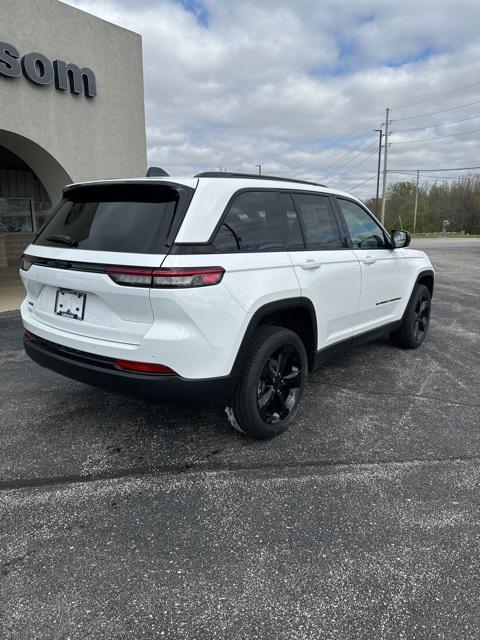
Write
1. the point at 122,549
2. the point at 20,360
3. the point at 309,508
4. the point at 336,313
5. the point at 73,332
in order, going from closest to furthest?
the point at 122,549, the point at 309,508, the point at 73,332, the point at 336,313, the point at 20,360

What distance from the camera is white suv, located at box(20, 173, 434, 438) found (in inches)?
96.7

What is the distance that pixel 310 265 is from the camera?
328 cm

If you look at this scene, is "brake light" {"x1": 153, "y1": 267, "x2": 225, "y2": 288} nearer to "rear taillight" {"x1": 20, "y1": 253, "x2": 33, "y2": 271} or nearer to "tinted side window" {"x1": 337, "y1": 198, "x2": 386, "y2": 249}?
"rear taillight" {"x1": 20, "y1": 253, "x2": 33, "y2": 271}

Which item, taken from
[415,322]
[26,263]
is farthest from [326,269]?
[415,322]

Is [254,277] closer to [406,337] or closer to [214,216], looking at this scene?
[214,216]

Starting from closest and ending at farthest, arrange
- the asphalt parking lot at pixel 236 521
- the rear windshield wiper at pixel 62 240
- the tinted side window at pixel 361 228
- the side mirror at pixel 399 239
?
1. the asphalt parking lot at pixel 236 521
2. the rear windshield wiper at pixel 62 240
3. the tinted side window at pixel 361 228
4. the side mirror at pixel 399 239

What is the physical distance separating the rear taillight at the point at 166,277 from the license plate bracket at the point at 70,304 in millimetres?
360

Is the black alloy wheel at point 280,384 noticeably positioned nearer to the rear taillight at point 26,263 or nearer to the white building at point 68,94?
the rear taillight at point 26,263

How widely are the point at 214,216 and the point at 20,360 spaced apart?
Result: 3.47m

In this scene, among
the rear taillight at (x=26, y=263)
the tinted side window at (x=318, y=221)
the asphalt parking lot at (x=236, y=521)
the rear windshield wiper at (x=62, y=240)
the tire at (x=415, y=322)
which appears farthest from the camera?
the tire at (x=415, y=322)

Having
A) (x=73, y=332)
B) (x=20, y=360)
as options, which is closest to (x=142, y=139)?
(x=20, y=360)

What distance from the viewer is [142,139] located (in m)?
9.97

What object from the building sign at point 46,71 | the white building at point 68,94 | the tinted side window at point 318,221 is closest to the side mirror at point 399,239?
the tinted side window at point 318,221

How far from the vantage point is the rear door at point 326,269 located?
3311 millimetres
